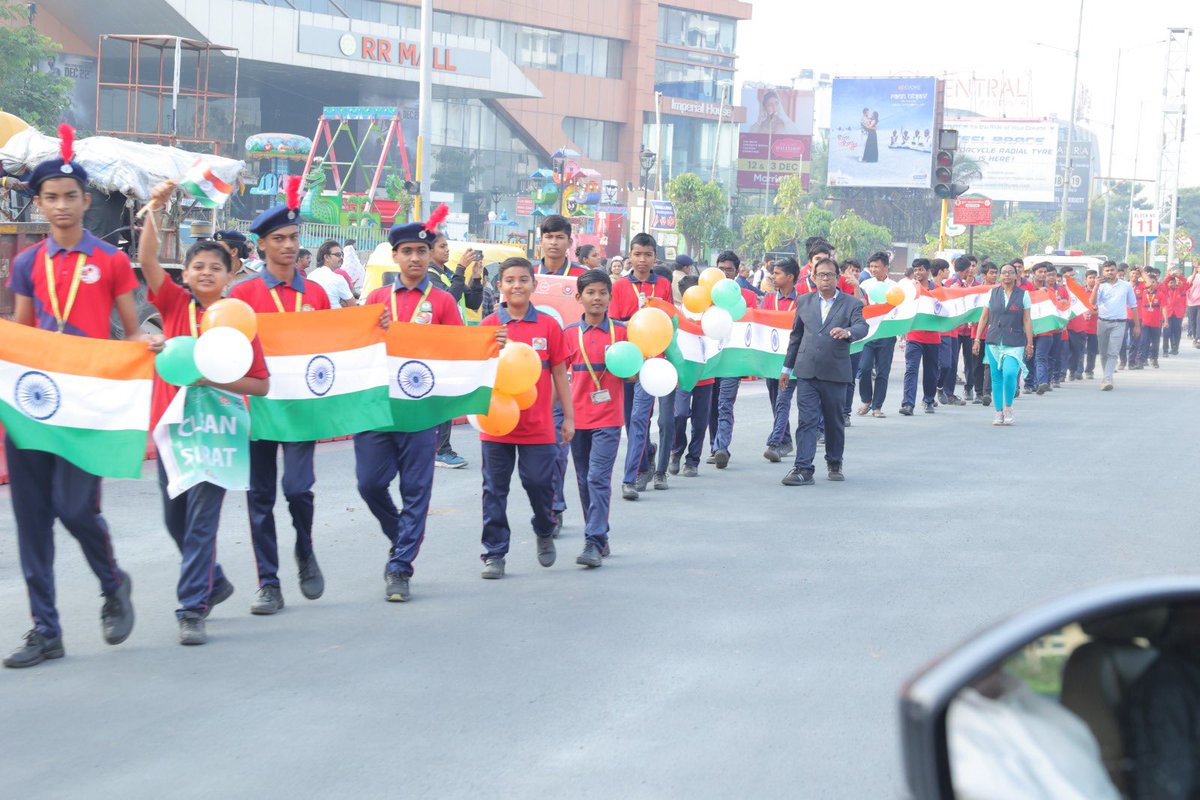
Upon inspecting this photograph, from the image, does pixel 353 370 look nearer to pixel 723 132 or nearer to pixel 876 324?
pixel 876 324

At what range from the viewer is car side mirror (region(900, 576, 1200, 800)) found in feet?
5.73

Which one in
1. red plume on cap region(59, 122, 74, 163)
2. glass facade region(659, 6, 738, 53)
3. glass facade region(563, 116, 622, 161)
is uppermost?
glass facade region(659, 6, 738, 53)

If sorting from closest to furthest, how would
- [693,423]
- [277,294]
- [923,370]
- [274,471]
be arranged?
[274,471] < [277,294] < [693,423] < [923,370]

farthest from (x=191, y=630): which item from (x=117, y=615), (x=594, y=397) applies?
(x=594, y=397)

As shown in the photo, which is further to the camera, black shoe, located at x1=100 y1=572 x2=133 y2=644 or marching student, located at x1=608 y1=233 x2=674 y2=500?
marching student, located at x1=608 y1=233 x2=674 y2=500

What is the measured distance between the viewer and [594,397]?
8586 mm

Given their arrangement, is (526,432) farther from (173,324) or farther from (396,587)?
(173,324)

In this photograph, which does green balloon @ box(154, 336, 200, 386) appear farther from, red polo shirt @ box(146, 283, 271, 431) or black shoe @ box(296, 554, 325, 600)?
black shoe @ box(296, 554, 325, 600)

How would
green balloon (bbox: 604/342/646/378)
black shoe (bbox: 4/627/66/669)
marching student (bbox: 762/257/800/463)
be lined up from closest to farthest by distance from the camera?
black shoe (bbox: 4/627/66/669)
green balloon (bbox: 604/342/646/378)
marching student (bbox: 762/257/800/463)

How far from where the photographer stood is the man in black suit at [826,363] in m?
11.9

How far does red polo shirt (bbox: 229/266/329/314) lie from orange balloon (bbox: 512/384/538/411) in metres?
1.12

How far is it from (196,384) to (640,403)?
190 inches

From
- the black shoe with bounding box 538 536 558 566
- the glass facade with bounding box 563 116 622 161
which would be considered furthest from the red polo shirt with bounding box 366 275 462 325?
the glass facade with bounding box 563 116 622 161

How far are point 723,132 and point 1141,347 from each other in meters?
68.0
